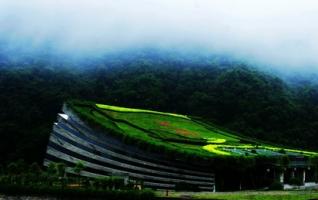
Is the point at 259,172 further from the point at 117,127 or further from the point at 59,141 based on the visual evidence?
the point at 59,141

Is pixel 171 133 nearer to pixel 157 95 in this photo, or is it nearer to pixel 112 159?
pixel 112 159

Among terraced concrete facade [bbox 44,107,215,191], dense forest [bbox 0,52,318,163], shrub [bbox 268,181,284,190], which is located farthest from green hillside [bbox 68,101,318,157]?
dense forest [bbox 0,52,318,163]

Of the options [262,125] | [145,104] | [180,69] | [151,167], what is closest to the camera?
[151,167]

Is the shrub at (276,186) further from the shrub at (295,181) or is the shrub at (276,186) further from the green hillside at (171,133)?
the green hillside at (171,133)

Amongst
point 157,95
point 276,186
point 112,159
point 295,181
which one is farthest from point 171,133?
point 157,95

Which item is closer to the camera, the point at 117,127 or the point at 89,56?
the point at 117,127

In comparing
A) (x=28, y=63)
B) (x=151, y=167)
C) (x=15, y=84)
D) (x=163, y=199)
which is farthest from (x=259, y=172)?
(x=28, y=63)
